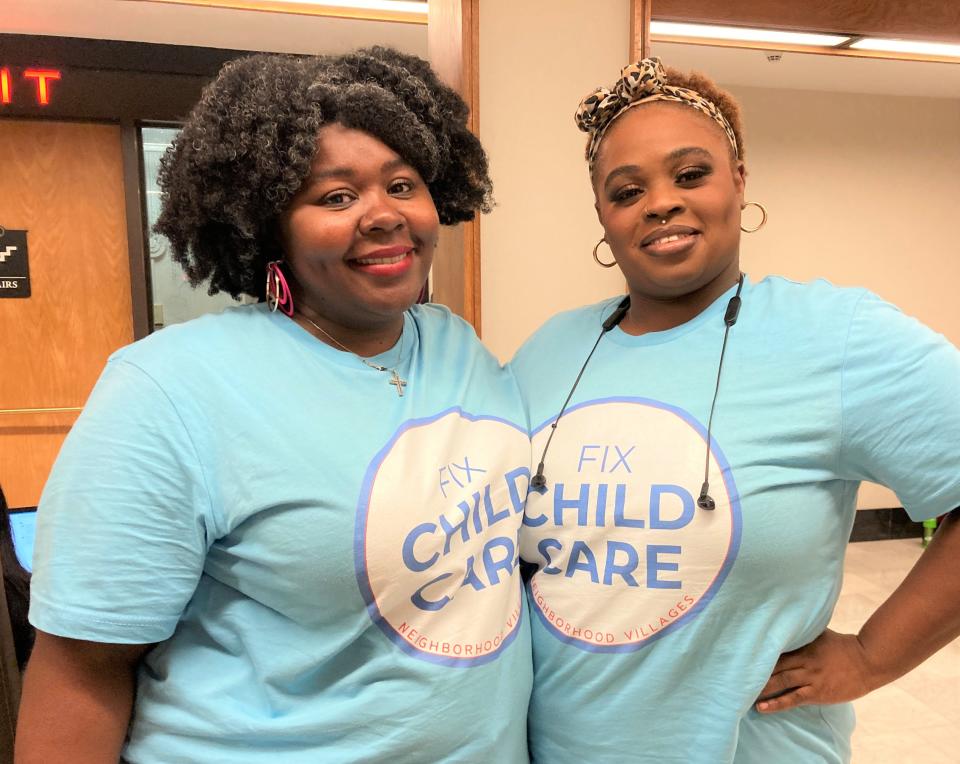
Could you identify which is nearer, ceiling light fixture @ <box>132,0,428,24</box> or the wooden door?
ceiling light fixture @ <box>132,0,428,24</box>

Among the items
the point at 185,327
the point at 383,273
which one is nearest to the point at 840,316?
the point at 383,273

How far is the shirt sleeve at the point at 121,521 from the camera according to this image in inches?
29.2

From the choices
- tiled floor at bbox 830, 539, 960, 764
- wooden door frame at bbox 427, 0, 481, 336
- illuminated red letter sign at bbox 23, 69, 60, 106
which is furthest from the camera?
illuminated red letter sign at bbox 23, 69, 60, 106

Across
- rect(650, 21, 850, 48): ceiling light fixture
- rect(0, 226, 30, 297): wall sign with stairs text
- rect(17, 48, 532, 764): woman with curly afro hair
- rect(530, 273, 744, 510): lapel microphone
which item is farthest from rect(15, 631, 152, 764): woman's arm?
rect(0, 226, 30, 297): wall sign with stairs text

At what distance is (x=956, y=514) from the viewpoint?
88cm

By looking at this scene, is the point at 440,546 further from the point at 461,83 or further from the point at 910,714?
the point at 910,714

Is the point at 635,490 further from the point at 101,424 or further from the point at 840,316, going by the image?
the point at 101,424

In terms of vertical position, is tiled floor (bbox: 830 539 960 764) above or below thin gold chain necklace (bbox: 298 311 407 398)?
below

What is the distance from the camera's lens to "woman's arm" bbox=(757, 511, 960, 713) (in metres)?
0.89

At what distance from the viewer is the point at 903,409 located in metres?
0.83

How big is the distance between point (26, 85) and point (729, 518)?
366 cm

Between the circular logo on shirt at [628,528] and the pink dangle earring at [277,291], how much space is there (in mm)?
415

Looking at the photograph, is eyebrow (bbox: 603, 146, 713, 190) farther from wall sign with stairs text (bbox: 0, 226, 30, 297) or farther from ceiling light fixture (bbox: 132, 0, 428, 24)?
wall sign with stairs text (bbox: 0, 226, 30, 297)

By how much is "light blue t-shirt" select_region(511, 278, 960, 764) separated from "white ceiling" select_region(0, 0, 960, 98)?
213 centimetres
